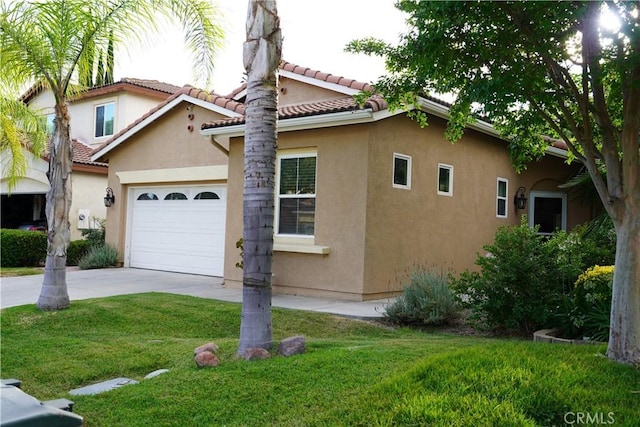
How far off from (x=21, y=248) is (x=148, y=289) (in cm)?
802

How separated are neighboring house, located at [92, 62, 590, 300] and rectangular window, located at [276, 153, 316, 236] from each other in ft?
0.09

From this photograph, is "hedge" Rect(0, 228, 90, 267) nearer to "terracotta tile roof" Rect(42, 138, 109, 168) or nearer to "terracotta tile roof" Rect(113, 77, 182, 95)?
"terracotta tile roof" Rect(42, 138, 109, 168)

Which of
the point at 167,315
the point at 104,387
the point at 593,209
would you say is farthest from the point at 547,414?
the point at 593,209

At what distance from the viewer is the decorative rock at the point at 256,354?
5.73 metres

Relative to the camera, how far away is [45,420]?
5.89 ft

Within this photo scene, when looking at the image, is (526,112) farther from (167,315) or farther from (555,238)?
(167,315)

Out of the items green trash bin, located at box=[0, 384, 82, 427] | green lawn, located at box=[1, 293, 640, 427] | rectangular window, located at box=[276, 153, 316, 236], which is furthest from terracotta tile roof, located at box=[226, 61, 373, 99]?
green trash bin, located at box=[0, 384, 82, 427]

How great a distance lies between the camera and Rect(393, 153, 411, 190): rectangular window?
11.5 meters

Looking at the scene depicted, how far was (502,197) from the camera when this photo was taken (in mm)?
15555

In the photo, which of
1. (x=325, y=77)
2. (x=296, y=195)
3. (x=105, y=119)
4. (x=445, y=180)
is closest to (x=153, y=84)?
(x=105, y=119)

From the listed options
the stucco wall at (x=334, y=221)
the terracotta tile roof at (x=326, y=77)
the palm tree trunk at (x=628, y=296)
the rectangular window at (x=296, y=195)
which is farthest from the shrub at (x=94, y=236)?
the palm tree trunk at (x=628, y=296)

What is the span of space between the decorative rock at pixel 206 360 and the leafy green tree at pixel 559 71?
3.66 meters

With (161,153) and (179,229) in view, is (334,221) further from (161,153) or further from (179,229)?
(161,153)

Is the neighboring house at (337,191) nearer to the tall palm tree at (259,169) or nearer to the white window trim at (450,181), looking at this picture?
the white window trim at (450,181)
